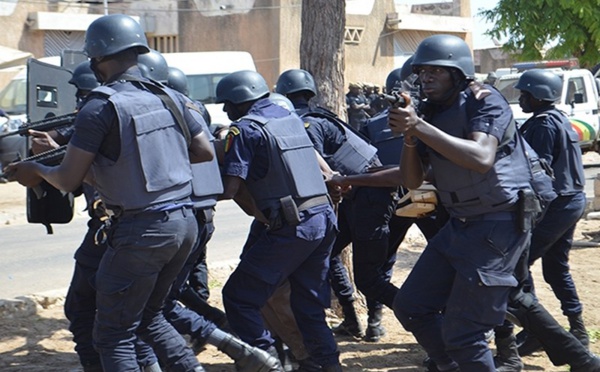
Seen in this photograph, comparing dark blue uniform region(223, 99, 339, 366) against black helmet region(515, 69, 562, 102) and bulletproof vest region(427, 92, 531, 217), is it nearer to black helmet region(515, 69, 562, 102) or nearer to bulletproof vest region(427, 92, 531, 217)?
bulletproof vest region(427, 92, 531, 217)

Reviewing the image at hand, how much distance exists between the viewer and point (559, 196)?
6.07m

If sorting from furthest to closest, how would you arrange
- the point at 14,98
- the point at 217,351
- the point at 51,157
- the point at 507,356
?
the point at 14,98, the point at 217,351, the point at 507,356, the point at 51,157

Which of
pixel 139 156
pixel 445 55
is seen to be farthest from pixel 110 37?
pixel 445 55

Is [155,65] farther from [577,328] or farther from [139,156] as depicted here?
[577,328]

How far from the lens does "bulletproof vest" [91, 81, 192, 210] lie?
14.2 ft

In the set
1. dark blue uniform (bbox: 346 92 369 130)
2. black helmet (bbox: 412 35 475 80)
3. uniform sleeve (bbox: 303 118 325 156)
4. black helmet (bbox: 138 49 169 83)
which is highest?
black helmet (bbox: 412 35 475 80)

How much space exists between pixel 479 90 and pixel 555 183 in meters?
1.79

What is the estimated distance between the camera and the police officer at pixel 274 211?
512 centimetres

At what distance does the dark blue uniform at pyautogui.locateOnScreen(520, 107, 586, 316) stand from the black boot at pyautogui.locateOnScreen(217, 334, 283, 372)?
1843 mm

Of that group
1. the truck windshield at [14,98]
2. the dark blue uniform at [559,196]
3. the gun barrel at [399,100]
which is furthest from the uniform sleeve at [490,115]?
the truck windshield at [14,98]

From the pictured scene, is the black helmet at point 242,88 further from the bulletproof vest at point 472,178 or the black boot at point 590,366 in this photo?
the black boot at point 590,366

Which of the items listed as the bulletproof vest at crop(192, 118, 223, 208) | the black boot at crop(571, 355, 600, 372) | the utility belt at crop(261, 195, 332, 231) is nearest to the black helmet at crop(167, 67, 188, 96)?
the bulletproof vest at crop(192, 118, 223, 208)

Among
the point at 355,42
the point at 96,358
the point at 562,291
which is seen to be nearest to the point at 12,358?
the point at 96,358

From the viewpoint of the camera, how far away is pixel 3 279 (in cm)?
890
